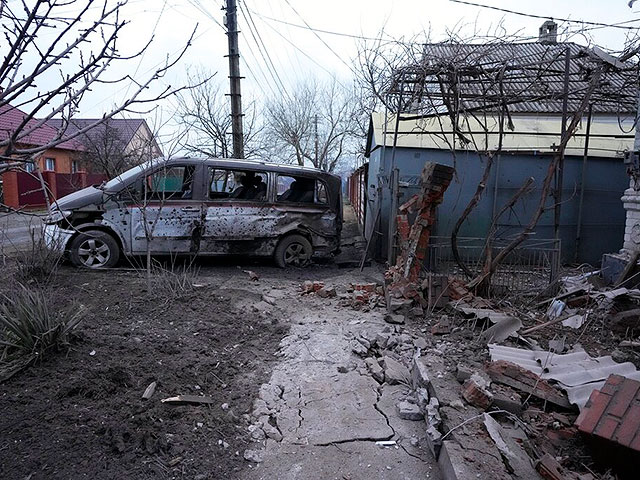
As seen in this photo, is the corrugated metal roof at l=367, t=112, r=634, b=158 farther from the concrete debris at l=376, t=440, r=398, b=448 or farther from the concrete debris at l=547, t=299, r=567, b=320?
the concrete debris at l=376, t=440, r=398, b=448

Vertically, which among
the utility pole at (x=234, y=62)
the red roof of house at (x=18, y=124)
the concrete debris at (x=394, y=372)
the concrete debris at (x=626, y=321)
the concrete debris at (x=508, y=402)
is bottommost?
the concrete debris at (x=394, y=372)

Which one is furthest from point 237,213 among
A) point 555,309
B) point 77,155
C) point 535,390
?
point 77,155

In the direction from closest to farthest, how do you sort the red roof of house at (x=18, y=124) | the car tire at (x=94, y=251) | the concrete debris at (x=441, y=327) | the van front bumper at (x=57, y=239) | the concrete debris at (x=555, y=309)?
the red roof of house at (x=18, y=124) < the concrete debris at (x=441, y=327) < the concrete debris at (x=555, y=309) < the van front bumper at (x=57, y=239) < the car tire at (x=94, y=251)

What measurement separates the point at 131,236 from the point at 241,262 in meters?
2.15

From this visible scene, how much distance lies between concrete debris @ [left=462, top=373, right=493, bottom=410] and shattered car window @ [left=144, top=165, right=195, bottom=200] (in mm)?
5795

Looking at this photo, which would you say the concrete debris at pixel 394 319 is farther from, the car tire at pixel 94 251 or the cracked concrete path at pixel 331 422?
the car tire at pixel 94 251

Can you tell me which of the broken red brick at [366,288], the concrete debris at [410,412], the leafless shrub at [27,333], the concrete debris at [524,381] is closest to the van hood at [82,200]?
the leafless shrub at [27,333]

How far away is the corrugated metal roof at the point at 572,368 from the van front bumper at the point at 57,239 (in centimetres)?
587

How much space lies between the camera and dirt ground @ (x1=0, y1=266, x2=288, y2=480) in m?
2.71

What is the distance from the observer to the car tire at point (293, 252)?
864 centimetres

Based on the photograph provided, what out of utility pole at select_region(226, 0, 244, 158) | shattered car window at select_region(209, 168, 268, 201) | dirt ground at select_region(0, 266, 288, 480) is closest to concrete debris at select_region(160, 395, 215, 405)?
dirt ground at select_region(0, 266, 288, 480)

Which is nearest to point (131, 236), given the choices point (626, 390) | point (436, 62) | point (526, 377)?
point (436, 62)

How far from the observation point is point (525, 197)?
388 inches

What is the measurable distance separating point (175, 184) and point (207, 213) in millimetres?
842
